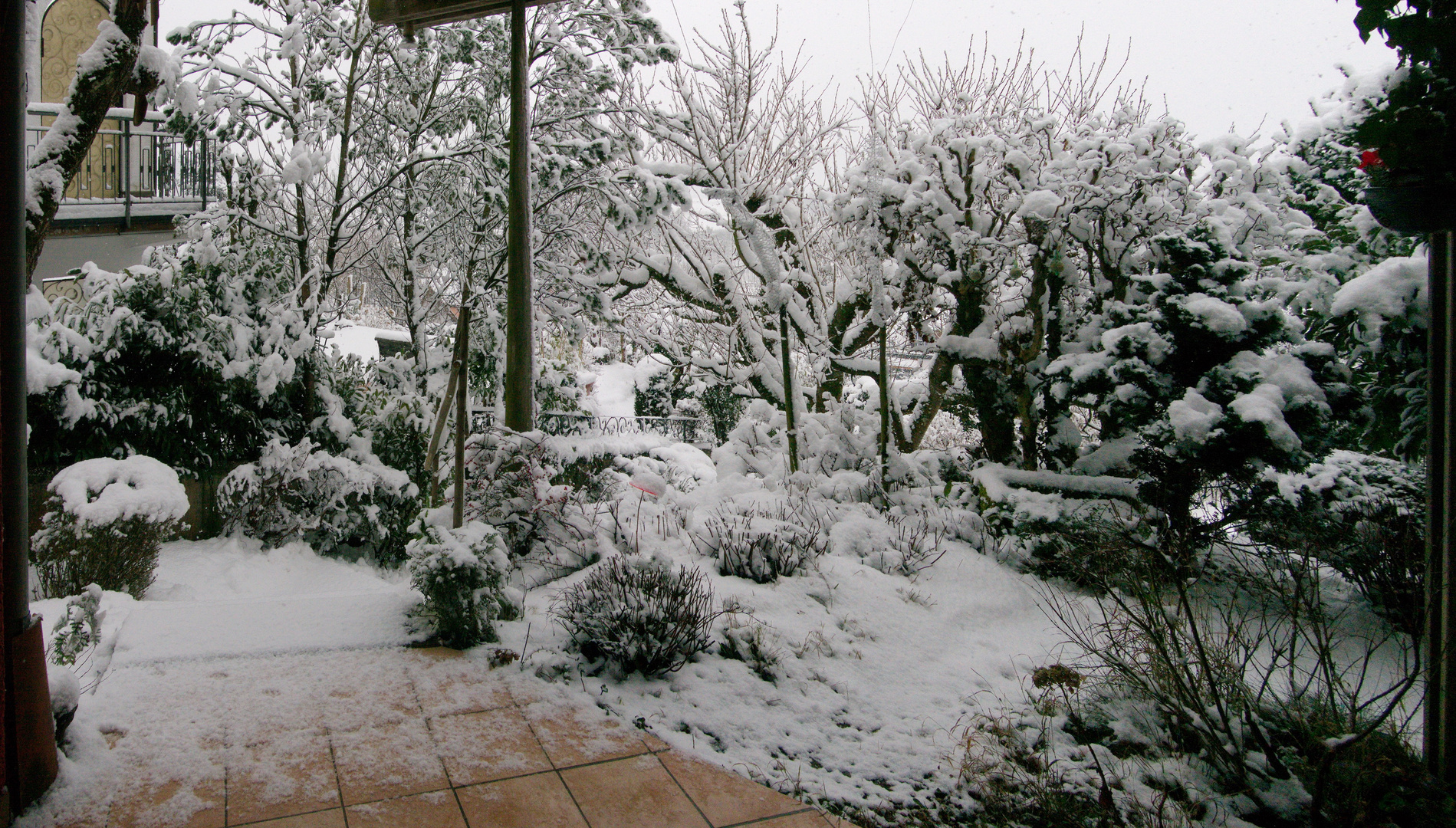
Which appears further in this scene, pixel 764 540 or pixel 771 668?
pixel 764 540

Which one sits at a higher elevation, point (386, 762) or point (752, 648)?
point (752, 648)

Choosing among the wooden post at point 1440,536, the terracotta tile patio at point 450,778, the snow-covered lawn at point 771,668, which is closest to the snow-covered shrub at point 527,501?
the snow-covered lawn at point 771,668

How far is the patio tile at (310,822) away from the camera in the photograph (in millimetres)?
2156

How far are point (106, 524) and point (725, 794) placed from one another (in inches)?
154

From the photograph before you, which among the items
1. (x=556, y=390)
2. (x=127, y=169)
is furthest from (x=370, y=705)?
(x=127, y=169)

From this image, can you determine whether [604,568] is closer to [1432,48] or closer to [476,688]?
[476,688]

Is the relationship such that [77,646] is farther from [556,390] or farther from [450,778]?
[556,390]

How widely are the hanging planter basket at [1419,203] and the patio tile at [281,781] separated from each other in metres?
3.38

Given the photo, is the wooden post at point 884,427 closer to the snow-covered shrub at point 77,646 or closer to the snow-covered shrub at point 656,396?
the snow-covered shrub at point 77,646

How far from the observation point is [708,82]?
28.6 feet

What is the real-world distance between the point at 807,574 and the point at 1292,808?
2.45 m

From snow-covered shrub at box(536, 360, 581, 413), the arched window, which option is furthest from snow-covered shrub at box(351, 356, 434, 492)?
the arched window

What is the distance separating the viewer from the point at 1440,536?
2229 millimetres

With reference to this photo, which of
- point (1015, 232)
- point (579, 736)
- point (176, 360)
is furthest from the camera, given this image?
point (1015, 232)
